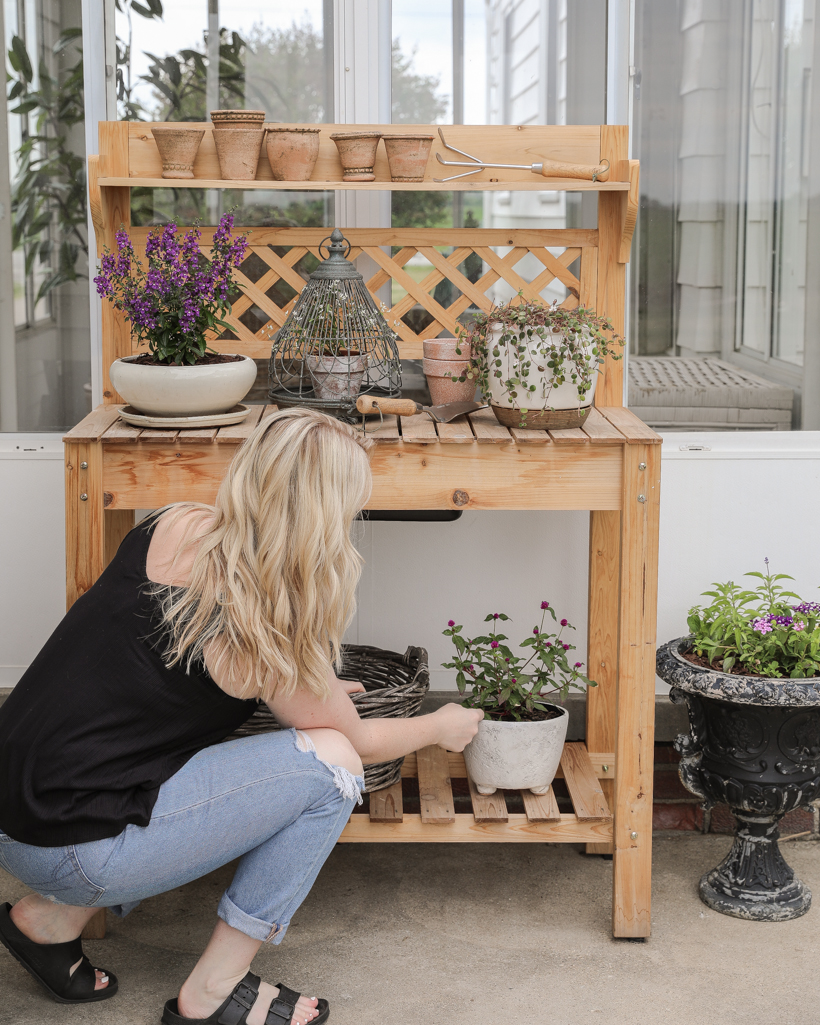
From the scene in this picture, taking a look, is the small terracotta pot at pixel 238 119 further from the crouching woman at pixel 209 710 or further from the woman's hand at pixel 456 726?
the woman's hand at pixel 456 726

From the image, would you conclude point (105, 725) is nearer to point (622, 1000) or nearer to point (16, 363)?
point (622, 1000)

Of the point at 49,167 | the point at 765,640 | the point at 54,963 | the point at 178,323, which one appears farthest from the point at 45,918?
the point at 49,167

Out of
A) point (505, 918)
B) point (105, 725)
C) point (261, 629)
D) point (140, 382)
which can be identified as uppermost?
point (140, 382)

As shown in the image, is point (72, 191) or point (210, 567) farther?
point (72, 191)

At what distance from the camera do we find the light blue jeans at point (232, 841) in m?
1.63

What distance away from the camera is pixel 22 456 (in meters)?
2.56

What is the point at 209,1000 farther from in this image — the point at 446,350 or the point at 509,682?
the point at 446,350

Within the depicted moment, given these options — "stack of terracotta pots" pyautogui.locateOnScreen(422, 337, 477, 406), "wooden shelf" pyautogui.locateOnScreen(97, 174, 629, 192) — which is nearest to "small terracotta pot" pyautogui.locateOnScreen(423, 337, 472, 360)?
"stack of terracotta pots" pyautogui.locateOnScreen(422, 337, 477, 406)

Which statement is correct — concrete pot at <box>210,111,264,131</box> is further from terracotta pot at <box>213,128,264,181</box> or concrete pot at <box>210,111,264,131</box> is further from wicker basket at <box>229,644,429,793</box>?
wicker basket at <box>229,644,429,793</box>

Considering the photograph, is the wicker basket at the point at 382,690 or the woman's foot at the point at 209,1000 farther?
the wicker basket at the point at 382,690

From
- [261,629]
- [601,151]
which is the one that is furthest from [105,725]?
[601,151]

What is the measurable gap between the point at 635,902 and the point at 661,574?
0.83 metres

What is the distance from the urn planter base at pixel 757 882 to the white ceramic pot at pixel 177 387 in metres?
1.35

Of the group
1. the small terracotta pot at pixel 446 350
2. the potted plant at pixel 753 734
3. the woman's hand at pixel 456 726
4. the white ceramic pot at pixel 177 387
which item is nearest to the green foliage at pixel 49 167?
the white ceramic pot at pixel 177 387
